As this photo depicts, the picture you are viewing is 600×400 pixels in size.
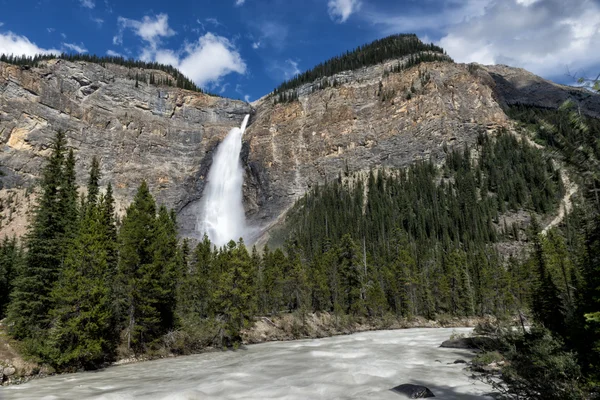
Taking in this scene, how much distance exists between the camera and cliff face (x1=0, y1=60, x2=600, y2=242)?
388 feet

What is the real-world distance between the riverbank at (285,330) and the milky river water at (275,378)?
1.50m

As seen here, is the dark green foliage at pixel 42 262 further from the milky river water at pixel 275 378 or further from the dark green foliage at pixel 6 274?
the dark green foliage at pixel 6 274

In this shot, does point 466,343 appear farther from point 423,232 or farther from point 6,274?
point 423,232

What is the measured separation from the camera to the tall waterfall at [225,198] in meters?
119

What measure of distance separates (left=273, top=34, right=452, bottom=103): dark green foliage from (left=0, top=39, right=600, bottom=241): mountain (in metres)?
3.02

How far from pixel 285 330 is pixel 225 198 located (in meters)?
92.5

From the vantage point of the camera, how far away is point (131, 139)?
131 metres

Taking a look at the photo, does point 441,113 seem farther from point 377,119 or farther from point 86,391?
point 86,391

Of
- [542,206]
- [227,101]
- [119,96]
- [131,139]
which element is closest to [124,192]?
[131,139]

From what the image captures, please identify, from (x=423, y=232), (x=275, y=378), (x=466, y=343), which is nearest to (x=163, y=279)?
(x=275, y=378)

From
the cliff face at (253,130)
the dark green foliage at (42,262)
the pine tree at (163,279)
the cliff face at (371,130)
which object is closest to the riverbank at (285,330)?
the dark green foliage at (42,262)

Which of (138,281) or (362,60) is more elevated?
(362,60)

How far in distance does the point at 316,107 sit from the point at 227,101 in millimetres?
41506

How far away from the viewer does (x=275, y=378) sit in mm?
17344
